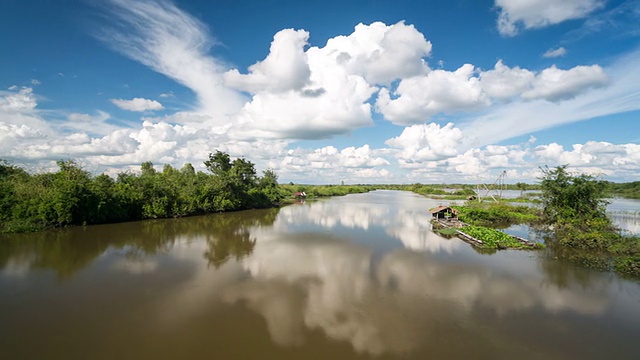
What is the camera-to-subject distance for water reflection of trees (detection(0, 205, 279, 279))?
13.9 m

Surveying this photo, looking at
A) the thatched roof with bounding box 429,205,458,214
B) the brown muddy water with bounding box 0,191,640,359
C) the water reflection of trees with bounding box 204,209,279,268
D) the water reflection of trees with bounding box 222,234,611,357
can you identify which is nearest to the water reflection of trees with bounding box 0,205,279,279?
the water reflection of trees with bounding box 204,209,279,268

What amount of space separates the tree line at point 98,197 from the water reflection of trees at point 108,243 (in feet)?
4.59

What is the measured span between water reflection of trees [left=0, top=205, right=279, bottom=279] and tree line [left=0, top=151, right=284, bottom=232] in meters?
1.40

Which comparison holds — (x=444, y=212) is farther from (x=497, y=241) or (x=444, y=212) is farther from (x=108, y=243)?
(x=108, y=243)

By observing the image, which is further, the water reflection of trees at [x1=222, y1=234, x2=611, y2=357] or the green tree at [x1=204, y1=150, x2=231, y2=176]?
the green tree at [x1=204, y1=150, x2=231, y2=176]

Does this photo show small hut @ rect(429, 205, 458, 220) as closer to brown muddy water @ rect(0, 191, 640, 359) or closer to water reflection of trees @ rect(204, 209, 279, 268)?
brown muddy water @ rect(0, 191, 640, 359)

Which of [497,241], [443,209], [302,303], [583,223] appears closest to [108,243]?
[302,303]

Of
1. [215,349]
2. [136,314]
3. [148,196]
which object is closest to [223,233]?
[148,196]

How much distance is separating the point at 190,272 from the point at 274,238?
8080 mm

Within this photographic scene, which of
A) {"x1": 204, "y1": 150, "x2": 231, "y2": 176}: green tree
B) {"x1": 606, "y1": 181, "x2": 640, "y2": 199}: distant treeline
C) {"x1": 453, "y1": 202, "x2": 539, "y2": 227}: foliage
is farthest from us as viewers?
{"x1": 606, "y1": 181, "x2": 640, "y2": 199}: distant treeline

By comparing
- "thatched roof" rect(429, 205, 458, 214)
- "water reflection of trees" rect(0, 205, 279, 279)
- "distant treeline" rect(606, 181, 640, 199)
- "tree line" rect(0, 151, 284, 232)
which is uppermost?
"tree line" rect(0, 151, 284, 232)

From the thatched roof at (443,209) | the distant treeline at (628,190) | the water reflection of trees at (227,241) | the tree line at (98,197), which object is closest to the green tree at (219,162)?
Result: the tree line at (98,197)

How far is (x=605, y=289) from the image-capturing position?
11492 mm

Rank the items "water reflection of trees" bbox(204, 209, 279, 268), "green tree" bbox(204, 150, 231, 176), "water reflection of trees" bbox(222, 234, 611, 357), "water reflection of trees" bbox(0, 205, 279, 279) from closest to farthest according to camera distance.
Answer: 1. "water reflection of trees" bbox(222, 234, 611, 357)
2. "water reflection of trees" bbox(0, 205, 279, 279)
3. "water reflection of trees" bbox(204, 209, 279, 268)
4. "green tree" bbox(204, 150, 231, 176)
